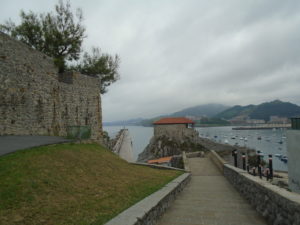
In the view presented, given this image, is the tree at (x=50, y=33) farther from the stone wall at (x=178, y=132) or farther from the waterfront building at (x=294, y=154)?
the stone wall at (x=178, y=132)

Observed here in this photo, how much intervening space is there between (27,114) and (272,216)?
521 inches

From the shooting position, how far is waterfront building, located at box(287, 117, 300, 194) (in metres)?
16.2

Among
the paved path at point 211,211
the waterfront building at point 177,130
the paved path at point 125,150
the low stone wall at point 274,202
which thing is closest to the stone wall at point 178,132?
the waterfront building at point 177,130

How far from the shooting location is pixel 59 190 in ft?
17.5

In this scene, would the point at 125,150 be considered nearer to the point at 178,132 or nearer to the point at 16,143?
the point at 16,143

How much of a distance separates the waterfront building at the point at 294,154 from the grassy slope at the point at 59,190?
14.6 meters

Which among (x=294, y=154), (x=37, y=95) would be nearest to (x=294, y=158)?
(x=294, y=154)

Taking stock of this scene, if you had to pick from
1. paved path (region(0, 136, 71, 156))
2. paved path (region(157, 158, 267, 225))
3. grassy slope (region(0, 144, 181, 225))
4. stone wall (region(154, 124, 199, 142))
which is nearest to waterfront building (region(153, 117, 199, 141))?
stone wall (region(154, 124, 199, 142))

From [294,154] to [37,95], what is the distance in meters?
19.7

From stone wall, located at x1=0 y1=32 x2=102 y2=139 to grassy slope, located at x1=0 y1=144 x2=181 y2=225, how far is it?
537cm

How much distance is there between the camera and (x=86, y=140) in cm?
1234

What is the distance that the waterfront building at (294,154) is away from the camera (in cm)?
1620

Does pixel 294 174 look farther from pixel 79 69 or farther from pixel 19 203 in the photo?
pixel 79 69

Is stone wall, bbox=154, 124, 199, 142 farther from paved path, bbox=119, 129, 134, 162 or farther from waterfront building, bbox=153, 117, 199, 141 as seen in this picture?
paved path, bbox=119, 129, 134, 162
